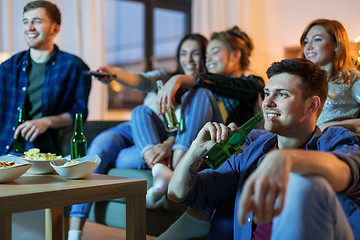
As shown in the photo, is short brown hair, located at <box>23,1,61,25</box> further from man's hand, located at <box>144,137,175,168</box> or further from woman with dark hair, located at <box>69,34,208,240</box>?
man's hand, located at <box>144,137,175,168</box>

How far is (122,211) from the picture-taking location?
6.98ft

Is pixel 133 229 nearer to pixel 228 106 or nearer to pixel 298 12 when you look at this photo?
pixel 228 106

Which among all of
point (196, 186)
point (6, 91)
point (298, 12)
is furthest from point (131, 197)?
point (298, 12)

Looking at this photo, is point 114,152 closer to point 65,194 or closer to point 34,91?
point 34,91

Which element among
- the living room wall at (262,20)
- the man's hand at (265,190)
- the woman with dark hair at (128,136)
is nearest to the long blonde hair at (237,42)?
the woman with dark hair at (128,136)

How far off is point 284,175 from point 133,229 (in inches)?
29.4

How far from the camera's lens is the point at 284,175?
0.86 m

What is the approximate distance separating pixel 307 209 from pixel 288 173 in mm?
103

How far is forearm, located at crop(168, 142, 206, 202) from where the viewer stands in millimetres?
1321

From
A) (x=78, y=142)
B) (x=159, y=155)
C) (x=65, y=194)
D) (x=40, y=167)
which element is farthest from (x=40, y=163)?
(x=159, y=155)

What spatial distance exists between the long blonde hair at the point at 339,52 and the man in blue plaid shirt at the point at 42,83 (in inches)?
54.5

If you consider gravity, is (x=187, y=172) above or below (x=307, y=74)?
below

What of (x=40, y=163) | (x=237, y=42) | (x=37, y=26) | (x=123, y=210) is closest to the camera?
Answer: (x=40, y=163)

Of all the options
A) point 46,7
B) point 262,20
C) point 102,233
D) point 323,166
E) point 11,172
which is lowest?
point 102,233
